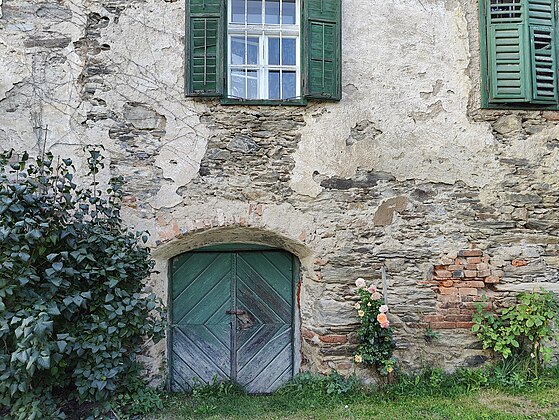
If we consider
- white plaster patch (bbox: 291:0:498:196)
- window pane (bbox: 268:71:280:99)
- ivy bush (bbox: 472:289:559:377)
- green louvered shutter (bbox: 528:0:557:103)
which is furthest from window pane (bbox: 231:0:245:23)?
ivy bush (bbox: 472:289:559:377)

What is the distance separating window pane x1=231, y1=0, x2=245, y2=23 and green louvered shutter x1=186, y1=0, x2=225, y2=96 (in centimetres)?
21

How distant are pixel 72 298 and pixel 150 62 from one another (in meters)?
2.27

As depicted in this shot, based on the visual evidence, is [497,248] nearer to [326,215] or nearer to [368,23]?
[326,215]

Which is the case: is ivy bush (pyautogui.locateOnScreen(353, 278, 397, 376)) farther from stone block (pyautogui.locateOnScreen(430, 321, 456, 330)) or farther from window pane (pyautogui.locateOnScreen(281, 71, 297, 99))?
window pane (pyautogui.locateOnScreen(281, 71, 297, 99))

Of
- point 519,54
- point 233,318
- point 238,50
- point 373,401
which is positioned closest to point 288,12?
point 238,50

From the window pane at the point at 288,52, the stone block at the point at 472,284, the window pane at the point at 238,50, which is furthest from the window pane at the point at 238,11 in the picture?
the stone block at the point at 472,284

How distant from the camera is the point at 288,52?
15.7ft

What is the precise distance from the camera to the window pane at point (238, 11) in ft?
15.5

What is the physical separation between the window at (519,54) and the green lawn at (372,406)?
2.71 metres

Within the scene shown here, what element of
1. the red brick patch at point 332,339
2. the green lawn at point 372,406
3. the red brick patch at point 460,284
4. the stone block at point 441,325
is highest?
the red brick patch at point 460,284

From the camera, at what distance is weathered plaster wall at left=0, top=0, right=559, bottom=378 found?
4.50m

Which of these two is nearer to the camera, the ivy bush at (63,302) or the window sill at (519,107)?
the ivy bush at (63,302)

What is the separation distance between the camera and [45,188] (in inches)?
153

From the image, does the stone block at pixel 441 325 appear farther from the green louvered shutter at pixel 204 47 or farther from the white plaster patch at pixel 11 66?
the white plaster patch at pixel 11 66
